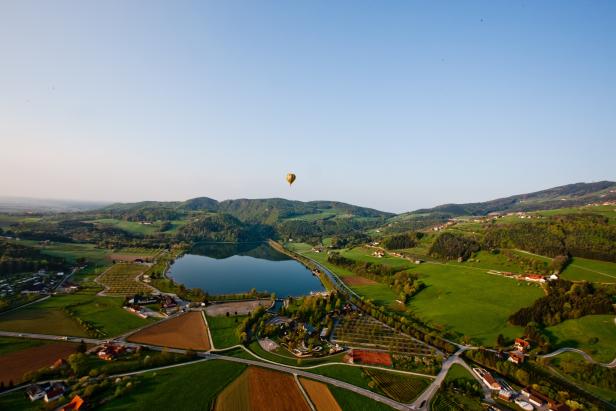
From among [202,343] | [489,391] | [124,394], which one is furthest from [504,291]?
[124,394]

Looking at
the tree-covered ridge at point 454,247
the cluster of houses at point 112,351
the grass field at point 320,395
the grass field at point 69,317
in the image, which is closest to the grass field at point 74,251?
the grass field at point 69,317

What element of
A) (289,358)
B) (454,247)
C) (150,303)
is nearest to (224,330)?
(289,358)

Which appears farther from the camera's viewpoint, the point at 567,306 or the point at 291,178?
the point at 291,178

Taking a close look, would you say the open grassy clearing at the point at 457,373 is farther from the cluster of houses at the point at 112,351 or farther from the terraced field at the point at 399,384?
the cluster of houses at the point at 112,351

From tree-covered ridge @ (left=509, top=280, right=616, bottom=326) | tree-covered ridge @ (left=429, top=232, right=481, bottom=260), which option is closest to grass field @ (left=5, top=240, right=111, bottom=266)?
tree-covered ridge @ (left=429, top=232, right=481, bottom=260)

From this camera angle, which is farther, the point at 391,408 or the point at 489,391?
the point at 489,391

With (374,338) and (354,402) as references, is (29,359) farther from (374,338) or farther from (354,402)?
(374,338)

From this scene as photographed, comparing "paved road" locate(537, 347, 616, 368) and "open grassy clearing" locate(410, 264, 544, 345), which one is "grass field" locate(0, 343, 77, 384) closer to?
"open grassy clearing" locate(410, 264, 544, 345)

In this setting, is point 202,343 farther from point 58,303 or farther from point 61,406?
point 58,303
